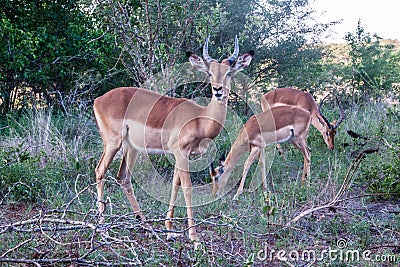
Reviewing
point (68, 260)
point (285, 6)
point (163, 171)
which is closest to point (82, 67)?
point (163, 171)

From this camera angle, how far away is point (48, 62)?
9.67 metres

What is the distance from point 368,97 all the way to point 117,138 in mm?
8076

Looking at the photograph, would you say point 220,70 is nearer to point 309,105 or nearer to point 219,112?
point 219,112

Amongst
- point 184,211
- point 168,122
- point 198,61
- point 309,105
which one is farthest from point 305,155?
point 198,61

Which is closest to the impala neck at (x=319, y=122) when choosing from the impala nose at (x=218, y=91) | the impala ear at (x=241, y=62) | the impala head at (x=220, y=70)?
the impala ear at (x=241, y=62)

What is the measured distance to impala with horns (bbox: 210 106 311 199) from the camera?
21.8ft

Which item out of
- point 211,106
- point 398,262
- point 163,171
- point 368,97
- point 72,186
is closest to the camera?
point 398,262

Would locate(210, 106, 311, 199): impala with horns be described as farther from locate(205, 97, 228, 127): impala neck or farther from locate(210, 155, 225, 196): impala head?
locate(205, 97, 228, 127): impala neck

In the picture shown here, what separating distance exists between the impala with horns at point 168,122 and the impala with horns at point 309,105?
301 cm

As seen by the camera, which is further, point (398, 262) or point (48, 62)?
point (48, 62)

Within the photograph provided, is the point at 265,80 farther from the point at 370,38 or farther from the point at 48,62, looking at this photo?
the point at 48,62

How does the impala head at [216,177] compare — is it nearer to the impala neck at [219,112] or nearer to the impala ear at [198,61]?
the impala neck at [219,112]

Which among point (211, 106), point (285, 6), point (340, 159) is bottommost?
point (340, 159)

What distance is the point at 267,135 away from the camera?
689 cm
